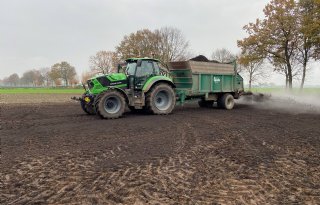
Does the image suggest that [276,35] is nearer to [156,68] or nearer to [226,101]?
[226,101]

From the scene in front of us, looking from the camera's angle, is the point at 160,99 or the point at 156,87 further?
the point at 160,99

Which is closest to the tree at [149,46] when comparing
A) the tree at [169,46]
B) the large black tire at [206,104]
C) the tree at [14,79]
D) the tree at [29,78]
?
the tree at [169,46]

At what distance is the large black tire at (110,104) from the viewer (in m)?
10.7

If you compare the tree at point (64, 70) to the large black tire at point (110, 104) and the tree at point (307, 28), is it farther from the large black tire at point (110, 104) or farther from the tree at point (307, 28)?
the large black tire at point (110, 104)

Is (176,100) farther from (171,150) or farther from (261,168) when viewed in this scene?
(261,168)

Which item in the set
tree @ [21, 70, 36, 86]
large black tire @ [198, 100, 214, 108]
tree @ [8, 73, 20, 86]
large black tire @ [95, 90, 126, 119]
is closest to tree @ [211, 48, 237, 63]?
large black tire @ [198, 100, 214, 108]

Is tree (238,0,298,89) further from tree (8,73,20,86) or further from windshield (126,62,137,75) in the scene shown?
tree (8,73,20,86)

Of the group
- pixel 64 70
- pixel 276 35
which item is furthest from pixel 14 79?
pixel 276 35

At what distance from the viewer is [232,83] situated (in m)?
15.7

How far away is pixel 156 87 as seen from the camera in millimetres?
12250

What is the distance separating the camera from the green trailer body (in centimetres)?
1370

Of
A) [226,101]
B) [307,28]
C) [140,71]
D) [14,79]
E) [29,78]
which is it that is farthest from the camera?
[14,79]

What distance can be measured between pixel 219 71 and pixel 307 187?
11102 mm

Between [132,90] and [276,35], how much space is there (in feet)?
62.4
